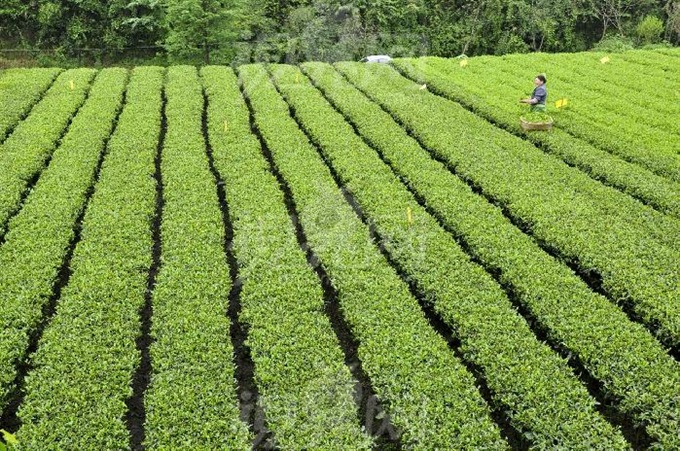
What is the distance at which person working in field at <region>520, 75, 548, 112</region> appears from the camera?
15.0 metres

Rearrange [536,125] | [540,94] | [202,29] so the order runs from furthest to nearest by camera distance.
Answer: [202,29]
[540,94]
[536,125]

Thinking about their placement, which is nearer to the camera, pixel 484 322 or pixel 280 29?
pixel 484 322

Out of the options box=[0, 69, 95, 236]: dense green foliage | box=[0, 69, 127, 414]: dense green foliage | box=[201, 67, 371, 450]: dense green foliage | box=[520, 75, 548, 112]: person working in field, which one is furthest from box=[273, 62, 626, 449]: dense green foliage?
box=[0, 69, 95, 236]: dense green foliage

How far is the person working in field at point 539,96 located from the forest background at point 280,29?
18.9 m

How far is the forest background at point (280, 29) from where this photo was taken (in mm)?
32781

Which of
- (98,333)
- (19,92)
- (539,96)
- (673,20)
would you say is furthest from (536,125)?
(673,20)

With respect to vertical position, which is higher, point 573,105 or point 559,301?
point 573,105

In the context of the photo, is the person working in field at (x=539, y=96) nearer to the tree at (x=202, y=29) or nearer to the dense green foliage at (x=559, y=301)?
the dense green foliage at (x=559, y=301)

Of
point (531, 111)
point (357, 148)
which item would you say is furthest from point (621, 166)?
point (357, 148)

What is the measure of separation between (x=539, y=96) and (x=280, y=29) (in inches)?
944

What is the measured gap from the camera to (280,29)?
116 feet

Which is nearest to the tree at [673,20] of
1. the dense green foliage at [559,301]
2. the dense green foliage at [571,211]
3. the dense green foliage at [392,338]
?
the dense green foliage at [571,211]

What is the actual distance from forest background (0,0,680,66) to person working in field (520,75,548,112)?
745 inches

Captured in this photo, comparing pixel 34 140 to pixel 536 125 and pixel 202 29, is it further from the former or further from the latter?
pixel 202 29
